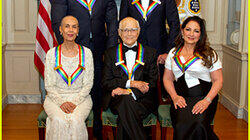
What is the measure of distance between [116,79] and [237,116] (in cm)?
214

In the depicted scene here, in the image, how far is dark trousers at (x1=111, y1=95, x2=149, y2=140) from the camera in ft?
10.4

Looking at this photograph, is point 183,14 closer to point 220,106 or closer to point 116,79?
point 220,106

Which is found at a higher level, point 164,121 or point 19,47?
point 19,47

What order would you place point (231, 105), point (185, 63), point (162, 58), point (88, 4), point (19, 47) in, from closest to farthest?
point (185, 63)
point (88, 4)
point (162, 58)
point (231, 105)
point (19, 47)

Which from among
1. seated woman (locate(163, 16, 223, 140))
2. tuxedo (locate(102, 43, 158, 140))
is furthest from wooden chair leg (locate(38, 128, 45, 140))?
seated woman (locate(163, 16, 223, 140))

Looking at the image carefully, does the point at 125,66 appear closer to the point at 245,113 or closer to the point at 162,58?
the point at 162,58

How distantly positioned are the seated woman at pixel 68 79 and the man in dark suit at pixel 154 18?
636mm

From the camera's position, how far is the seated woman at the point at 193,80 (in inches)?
123

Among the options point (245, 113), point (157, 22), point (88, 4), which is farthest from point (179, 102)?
point (245, 113)

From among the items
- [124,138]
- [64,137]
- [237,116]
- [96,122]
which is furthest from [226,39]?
[64,137]

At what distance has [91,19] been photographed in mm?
3660

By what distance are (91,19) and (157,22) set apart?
0.65m

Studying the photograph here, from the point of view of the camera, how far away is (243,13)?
4.62 m

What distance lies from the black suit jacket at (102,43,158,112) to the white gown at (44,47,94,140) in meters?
0.16
